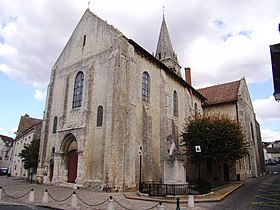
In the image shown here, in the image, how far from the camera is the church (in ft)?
52.9

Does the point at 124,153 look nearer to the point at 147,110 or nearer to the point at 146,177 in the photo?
the point at 146,177

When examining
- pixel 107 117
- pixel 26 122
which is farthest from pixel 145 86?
pixel 26 122

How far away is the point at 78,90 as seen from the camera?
20.5 m

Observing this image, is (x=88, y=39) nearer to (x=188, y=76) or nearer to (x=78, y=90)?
(x=78, y=90)

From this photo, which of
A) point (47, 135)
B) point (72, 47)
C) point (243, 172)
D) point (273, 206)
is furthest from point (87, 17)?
point (243, 172)

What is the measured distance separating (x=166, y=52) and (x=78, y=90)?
2111cm

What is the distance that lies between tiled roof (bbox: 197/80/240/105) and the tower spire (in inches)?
255

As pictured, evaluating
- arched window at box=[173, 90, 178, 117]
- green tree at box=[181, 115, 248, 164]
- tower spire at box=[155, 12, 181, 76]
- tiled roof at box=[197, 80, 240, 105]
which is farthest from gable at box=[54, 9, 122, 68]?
tiled roof at box=[197, 80, 240, 105]

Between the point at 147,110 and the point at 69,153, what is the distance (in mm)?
7449

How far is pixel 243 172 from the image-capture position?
26734 millimetres

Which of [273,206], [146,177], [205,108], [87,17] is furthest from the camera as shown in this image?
[205,108]

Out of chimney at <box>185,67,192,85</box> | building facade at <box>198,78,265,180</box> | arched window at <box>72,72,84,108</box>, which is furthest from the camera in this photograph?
chimney at <box>185,67,192,85</box>

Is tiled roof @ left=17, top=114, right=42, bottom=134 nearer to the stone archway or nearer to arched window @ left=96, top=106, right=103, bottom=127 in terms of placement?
the stone archway

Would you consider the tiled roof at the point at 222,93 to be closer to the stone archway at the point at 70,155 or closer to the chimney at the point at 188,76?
the chimney at the point at 188,76
